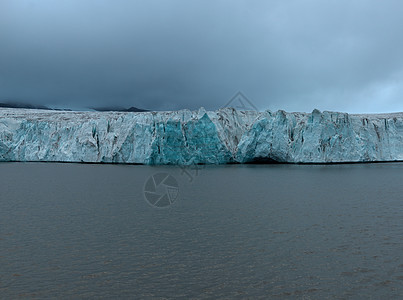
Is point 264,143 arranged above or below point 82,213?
above

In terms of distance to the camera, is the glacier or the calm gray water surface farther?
the glacier

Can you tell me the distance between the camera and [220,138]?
1570 inches

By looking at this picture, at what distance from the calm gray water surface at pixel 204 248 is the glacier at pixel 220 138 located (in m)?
22.3

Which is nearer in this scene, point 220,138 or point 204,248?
point 204,248

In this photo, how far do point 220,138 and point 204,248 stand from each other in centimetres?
3103

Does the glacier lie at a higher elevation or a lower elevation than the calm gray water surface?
higher

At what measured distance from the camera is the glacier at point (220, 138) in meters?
38.8

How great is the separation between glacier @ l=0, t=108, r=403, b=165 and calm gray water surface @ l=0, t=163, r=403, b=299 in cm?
2228

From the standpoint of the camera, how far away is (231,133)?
42.8 metres

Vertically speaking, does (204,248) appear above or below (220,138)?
below

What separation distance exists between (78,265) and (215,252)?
11.1ft

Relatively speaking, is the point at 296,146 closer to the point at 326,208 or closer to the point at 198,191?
the point at 198,191

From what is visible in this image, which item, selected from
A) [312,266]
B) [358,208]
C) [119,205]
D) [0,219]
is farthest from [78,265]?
[358,208]

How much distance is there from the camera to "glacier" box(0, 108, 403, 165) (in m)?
38.8
